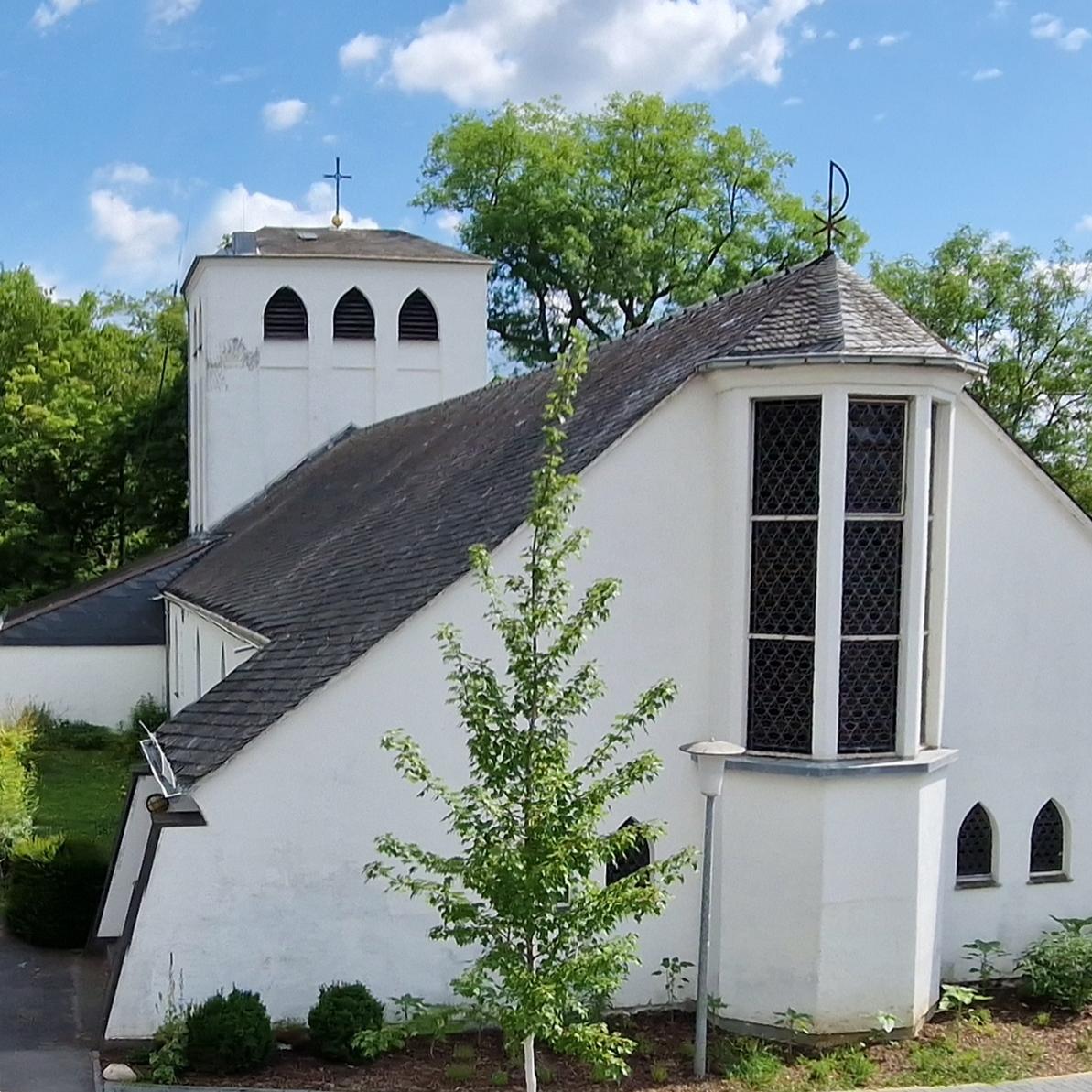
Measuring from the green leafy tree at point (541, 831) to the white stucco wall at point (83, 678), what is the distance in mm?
22168

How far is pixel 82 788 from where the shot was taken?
22938mm

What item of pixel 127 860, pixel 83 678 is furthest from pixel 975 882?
pixel 83 678

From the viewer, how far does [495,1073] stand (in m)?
10.8

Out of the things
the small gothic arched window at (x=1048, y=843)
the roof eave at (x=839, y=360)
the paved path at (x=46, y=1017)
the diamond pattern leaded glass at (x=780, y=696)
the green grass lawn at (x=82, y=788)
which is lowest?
the paved path at (x=46, y=1017)

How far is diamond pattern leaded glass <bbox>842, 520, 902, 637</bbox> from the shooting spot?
11.9m

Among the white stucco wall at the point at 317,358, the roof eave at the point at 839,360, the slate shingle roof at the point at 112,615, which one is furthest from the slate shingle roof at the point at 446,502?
the slate shingle roof at the point at 112,615

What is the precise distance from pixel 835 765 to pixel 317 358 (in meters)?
19.0

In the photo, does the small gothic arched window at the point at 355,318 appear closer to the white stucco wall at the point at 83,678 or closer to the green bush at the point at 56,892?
the white stucco wall at the point at 83,678

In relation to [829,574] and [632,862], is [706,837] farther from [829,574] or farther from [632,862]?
[829,574]

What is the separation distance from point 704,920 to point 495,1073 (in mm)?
2077

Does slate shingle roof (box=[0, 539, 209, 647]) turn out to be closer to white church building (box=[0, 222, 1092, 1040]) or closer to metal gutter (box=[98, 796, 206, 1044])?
white church building (box=[0, 222, 1092, 1040])

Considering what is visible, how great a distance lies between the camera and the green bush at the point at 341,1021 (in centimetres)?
1080

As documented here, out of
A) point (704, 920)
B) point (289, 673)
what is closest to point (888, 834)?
point (704, 920)

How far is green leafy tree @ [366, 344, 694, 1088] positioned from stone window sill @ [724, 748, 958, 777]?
2.82 meters
